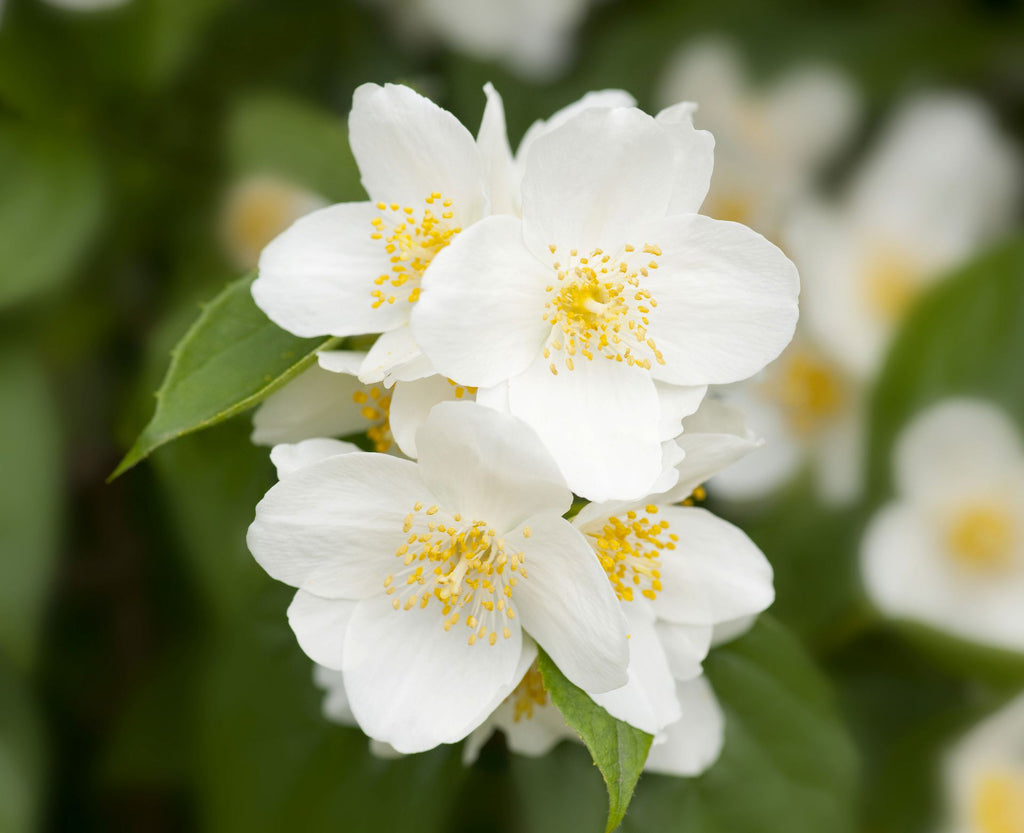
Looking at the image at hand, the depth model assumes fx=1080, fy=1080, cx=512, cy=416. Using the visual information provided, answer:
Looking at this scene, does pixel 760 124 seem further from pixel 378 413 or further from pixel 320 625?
pixel 320 625

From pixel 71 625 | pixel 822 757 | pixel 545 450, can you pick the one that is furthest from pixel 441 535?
pixel 71 625

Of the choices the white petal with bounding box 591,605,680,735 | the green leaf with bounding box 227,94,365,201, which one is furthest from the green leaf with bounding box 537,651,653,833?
the green leaf with bounding box 227,94,365,201

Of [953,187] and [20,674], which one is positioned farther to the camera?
[953,187]

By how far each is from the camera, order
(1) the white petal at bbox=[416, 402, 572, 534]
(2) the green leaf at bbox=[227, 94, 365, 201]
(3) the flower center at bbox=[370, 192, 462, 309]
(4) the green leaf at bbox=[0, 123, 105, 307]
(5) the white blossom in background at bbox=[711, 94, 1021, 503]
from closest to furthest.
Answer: (1) the white petal at bbox=[416, 402, 572, 534], (3) the flower center at bbox=[370, 192, 462, 309], (2) the green leaf at bbox=[227, 94, 365, 201], (4) the green leaf at bbox=[0, 123, 105, 307], (5) the white blossom in background at bbox=[711, 94, 1021, 503]

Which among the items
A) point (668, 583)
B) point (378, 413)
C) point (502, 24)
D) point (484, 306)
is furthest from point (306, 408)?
point (502, 24)

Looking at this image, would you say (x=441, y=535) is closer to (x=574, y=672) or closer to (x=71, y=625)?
(x=574, y=672)

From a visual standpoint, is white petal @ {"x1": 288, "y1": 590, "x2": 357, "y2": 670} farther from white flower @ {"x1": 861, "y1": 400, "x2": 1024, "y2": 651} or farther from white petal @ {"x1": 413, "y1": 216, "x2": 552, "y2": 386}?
white flower @ {"x1": 861, "y1": 400, "x2": 1024, "y2": 651}

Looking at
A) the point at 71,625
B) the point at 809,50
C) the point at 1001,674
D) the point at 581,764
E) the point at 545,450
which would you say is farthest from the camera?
the point at 809,50
